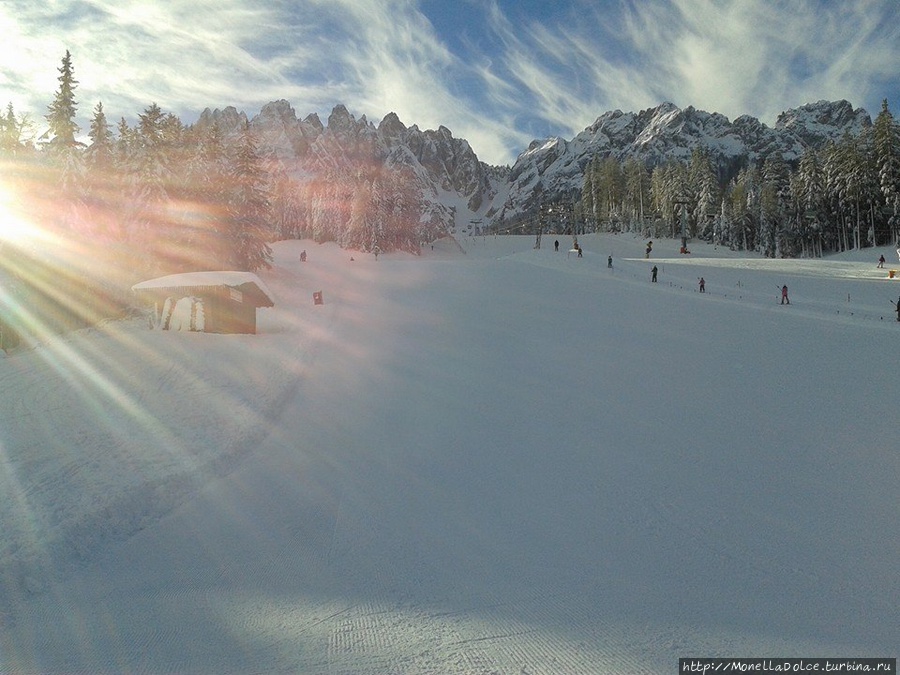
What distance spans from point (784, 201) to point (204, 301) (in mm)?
81686

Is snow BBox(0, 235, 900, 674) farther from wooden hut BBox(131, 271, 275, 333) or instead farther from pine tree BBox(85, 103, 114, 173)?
pine tree BBox(85, 103, 114, 173)

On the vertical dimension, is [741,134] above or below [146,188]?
above

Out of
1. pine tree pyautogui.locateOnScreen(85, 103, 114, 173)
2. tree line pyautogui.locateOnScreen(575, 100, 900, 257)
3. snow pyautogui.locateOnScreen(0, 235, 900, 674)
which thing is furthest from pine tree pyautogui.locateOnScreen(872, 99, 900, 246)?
pine tree pyautogui.locateOnScreen(85, 103, 114, 173)

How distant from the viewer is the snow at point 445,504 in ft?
21.1

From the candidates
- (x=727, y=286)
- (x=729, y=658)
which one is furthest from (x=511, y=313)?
(x=729, y=658)

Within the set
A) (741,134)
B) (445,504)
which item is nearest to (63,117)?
(445,504)

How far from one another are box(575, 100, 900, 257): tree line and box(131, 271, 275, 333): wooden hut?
208 ft

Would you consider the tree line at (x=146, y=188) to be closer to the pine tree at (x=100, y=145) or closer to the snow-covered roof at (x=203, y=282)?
the pine tree at (x=100, y=145)

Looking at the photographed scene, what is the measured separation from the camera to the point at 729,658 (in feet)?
19.4

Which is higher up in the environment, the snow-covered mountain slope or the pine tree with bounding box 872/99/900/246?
the snow-covered mountain slope

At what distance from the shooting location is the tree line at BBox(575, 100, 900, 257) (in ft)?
Answer: 195

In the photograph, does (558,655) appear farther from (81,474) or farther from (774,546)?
(81,474)

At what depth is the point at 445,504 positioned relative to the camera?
32.4 ft

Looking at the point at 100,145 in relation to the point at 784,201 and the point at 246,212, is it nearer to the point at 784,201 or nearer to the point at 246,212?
the point at 246,212
